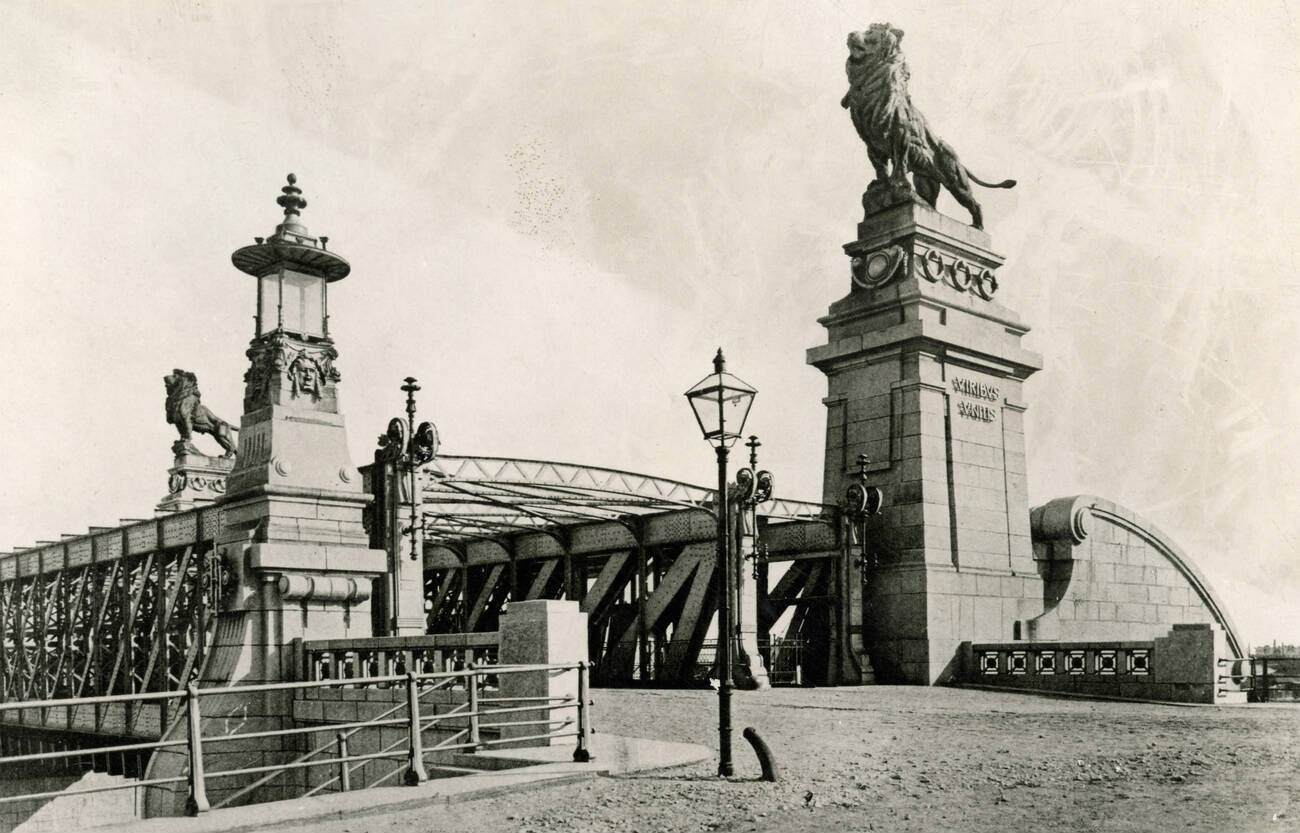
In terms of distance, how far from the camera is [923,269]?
25.3 metres

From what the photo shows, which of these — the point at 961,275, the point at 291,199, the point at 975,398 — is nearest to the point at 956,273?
the point at 961,275

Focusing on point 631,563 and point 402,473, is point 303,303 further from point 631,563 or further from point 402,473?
point 631,563

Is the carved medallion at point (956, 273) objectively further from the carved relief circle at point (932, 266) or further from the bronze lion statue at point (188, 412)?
the bronze lion statue at point (188, 412)

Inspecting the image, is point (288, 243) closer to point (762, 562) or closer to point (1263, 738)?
point (762, 562)

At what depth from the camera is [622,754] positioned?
12914 millimetres

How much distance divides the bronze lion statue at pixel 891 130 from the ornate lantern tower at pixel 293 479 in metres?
11.4

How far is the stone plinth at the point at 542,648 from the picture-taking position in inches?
560

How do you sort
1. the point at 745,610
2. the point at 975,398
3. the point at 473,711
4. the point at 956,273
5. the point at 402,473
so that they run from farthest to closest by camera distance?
the point at 956,273
the point at 975,398
the point at 745,610
the point at 402,473
the point at 473,711

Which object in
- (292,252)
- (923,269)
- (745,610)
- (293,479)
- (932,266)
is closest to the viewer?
(293,479)

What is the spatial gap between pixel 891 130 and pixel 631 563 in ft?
35.6

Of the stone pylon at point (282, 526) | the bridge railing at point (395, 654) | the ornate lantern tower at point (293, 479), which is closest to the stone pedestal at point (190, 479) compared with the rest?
the stone pylon at point (282, 526)

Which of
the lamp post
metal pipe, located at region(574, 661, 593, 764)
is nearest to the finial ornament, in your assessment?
→ the lamp post

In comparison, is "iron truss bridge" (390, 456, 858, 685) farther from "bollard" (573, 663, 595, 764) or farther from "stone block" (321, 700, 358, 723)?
"bollard" (573, 663, 595, 764)

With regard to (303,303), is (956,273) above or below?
above
